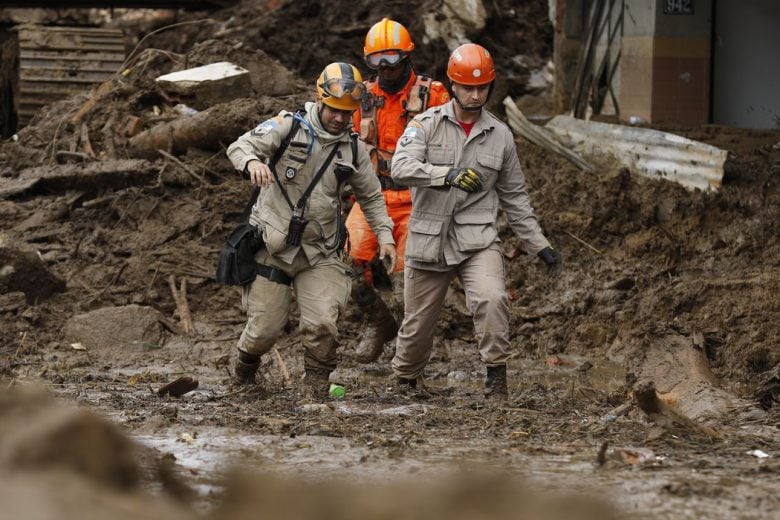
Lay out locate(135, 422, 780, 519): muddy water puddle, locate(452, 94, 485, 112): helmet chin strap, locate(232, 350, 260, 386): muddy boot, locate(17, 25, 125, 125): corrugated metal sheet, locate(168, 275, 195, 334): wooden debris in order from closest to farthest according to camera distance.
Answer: locate(135, 422, 780, 519): muddy water puddle → locate(452, 94, 485, 112): helmet chin strap → locate(232, 350, 260, 386): muddy boot → locate(168, 275, 195, 334): wooden debris → locate(17, 25, 125, 125): corrugated metal sheet

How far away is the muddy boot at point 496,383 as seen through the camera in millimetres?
7863


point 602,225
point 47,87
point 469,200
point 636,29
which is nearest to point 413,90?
point 469,200

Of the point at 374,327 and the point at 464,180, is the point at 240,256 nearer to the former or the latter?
the point at 464,180

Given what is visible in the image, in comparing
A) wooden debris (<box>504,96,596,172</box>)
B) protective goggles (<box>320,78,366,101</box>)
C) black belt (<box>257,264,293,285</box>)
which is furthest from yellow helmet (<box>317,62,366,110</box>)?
wooden debris (<box>504,96,596,172</box>)

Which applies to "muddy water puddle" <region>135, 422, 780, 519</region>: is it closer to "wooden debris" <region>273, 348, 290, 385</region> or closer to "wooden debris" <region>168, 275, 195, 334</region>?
"wooden debris" <region>273, 348, 290, 385</region>

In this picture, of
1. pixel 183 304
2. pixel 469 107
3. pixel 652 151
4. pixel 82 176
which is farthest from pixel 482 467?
pixel 82 176

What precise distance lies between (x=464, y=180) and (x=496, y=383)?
1.37 metres

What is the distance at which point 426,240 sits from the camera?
781 cm

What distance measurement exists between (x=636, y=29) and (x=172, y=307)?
6.06 metres

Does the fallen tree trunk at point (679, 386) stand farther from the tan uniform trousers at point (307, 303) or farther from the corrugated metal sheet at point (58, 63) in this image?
the corrugated metal sheet at point (58, 63)

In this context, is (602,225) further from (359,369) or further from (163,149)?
(163,149)

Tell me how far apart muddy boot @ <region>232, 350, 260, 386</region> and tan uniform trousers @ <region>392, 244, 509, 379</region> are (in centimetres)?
95

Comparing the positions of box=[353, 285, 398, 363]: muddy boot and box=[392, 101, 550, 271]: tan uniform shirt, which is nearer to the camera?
box=[392, 101, 550, 271]: tan uniform shirt

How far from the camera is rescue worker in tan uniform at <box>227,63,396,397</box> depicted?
25.1 feet
